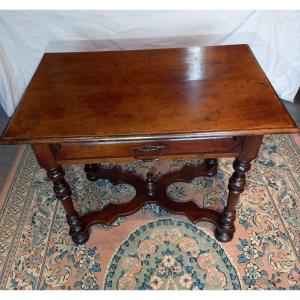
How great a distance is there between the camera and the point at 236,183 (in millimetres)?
925

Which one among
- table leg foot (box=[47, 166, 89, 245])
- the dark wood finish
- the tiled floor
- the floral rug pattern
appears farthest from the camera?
the tiled floor

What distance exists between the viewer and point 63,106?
2.76 ft

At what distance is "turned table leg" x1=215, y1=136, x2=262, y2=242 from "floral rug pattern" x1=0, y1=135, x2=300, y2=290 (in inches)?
2.1

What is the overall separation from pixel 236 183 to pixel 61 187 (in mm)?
603

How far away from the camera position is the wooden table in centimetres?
74

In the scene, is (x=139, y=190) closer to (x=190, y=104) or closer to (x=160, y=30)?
(x=190, y=104)

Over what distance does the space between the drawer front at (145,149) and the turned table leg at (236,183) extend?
0.10 ft

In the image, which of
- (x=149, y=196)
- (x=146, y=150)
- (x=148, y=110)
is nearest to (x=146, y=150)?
(x=146, y=150)

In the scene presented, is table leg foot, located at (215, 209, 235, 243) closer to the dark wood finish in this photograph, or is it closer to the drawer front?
the dark wood finish

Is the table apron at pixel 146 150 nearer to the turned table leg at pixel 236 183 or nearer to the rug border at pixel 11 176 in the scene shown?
the turned table leg at pixel 236 183

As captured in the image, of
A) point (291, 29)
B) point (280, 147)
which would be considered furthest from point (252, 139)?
point (291, 29)

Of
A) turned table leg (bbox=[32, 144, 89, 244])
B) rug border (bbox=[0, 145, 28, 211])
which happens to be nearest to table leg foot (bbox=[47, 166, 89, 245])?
turned table leg (bbox=[32, 144, 89, 244])

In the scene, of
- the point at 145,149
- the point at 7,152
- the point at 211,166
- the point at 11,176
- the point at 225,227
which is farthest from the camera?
the point at 7,152

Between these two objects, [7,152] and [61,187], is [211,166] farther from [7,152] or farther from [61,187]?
[7,152]
